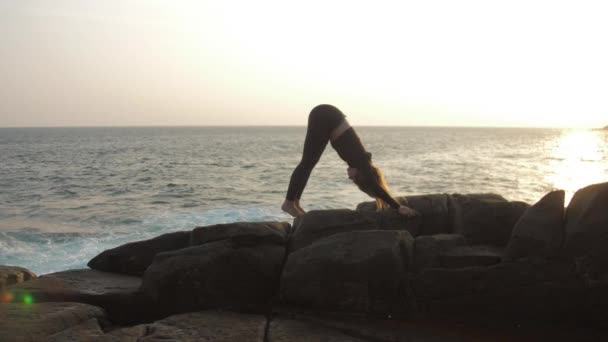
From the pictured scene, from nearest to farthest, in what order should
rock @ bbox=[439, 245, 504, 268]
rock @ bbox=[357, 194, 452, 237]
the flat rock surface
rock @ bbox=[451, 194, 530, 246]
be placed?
rock @ bbox=[439, 245, 504, 268] < the flat rock surface < rock @ bbox=[451, 194, 530, 246] < rock @ bbox=[357, 194, 452, 237]

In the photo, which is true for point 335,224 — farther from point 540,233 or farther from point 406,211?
point 540,233

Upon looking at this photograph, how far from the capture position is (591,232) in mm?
6324

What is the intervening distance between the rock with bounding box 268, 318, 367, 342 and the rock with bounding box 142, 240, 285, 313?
89 cm

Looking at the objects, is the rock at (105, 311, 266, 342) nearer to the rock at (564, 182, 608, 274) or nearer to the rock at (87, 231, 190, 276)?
the rock at (87, 231, 190, 276)

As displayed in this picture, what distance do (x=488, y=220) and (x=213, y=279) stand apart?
14.8 ft

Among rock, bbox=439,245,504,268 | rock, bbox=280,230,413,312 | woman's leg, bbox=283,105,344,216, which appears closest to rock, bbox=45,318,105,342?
rock, bbox=280,230,413,312

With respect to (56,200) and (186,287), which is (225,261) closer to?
(186,287)

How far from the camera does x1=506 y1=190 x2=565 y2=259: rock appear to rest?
21.4 ft

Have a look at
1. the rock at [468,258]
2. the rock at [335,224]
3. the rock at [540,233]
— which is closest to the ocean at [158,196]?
the rock at [335,224]

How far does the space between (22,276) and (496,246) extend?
775 centimetres

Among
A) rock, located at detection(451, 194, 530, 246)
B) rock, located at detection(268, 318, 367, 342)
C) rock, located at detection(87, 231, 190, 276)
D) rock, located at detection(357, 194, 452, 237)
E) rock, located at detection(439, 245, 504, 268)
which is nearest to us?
rock, located at detection(268, 318, 367, 342)

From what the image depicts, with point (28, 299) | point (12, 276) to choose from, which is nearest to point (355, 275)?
point (28, 299)

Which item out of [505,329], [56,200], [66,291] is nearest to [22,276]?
[66,291]

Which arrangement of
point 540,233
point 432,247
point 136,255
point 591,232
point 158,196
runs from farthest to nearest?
point 158,196, point 136,255, point 432,247, point 540,233, point 591,232
